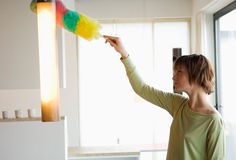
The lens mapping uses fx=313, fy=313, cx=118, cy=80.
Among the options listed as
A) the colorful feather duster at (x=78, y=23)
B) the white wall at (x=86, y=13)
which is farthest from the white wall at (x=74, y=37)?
the colorful feather duster at (x=78, y=23)

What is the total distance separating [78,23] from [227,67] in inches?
111

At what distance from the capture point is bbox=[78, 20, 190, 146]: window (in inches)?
185

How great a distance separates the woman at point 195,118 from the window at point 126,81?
10.7ft

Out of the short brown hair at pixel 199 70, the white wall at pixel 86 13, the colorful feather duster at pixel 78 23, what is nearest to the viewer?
the colorful feather duster at pixel 78 23

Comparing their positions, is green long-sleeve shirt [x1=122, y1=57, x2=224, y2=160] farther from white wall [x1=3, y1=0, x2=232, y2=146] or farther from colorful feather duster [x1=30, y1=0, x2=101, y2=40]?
white wall [x1=3, y1=0, x2=232, y2=146]

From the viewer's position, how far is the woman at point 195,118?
128 centimetres

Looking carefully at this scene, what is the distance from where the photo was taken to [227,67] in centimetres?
367

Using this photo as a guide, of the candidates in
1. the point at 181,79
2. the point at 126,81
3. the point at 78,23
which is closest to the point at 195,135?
the point at 181,79

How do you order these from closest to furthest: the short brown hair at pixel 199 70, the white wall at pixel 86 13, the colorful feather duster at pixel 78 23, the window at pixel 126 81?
1. the colorful feather duster at pixel 78 23
2. the short brown hair at pixel 199 70
3. the white wall at pixel 86 13
4. the window at pixel 126 81

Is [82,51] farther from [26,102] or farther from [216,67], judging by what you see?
[216,67]

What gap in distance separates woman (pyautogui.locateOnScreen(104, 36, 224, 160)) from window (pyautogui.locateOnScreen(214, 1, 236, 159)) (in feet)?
7.39

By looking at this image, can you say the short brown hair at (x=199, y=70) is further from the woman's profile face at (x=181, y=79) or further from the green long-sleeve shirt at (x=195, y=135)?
the green long-sleeve shirt at (x=195, y=135)

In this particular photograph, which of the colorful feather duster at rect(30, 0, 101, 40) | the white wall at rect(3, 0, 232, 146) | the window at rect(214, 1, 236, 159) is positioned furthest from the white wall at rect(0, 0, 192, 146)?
the colorful feather duster at rect(30, 0, 101, 40)

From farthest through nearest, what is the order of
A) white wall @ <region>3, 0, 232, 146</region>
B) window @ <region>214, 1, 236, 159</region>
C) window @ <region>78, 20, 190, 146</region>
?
window @ <region>78, 20, 190, 146</region> < white wall @ <region>3, 0, 232, 146</region> < window @ <region>214, 1, 236, 159</region>
